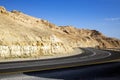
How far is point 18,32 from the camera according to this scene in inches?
1986

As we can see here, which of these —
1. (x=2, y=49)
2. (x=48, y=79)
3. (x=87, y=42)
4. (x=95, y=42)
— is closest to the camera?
(x=48, y=79)

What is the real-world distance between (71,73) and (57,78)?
183 cm

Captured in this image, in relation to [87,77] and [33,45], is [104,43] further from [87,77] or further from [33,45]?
[87,77]

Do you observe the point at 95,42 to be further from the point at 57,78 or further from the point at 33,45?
the point at 57,78

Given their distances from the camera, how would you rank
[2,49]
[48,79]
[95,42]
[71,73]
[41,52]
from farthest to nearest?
[95,42]
[41,52]
[2,49]
[71,73]
[48,79]

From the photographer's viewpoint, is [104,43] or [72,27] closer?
[104,43]

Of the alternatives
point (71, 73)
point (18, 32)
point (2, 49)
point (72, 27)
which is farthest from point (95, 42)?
point (71, 73)

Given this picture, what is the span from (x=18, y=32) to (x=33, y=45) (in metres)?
7.08

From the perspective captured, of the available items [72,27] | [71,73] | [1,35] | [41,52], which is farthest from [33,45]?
[72,27]

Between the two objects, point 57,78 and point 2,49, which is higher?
point 2,49

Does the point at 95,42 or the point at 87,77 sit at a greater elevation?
the point at 95,42

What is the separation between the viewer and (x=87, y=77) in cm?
1494

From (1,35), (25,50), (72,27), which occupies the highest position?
(72,27)

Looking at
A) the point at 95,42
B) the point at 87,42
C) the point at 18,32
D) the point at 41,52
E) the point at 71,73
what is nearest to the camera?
the point at 71,73
